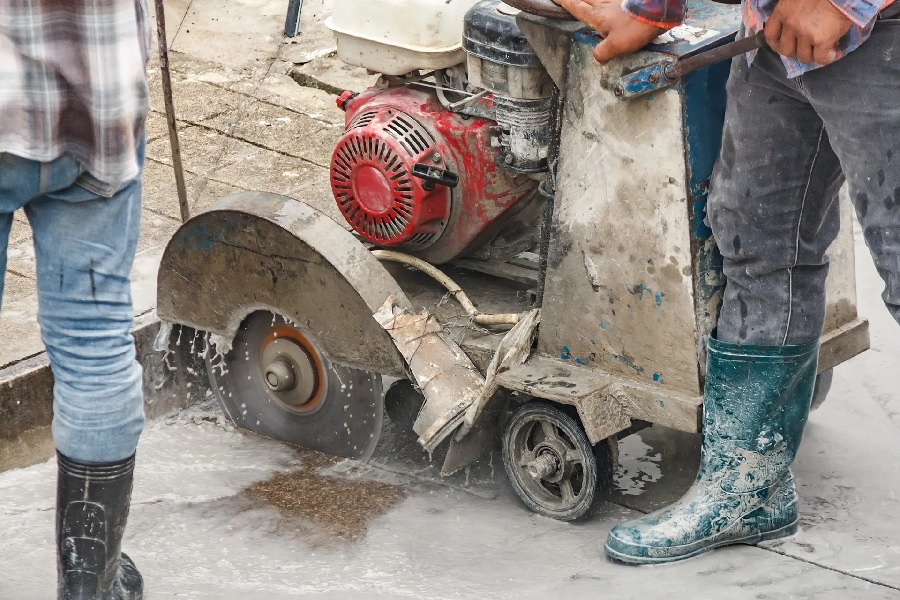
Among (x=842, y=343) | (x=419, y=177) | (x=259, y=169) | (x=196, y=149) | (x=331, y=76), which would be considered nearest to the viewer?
(x=842, y=343)

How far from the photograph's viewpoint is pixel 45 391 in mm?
3334

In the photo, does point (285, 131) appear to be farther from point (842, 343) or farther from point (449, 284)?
point (842, 343)

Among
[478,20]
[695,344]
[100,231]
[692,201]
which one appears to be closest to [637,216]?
[692,201]

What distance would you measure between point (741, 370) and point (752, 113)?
1.71ft

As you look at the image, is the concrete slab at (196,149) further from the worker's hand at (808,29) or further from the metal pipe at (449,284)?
the worker's hand at (808,29)

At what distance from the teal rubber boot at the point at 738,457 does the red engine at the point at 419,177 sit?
75 cm

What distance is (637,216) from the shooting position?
2662mm

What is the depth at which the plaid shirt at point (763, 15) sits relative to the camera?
2113 mm

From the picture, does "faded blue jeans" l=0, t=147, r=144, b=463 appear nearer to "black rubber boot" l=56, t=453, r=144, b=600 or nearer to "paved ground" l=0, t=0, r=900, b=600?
"black rubber boot" l=56, t=453, r=144, b=600

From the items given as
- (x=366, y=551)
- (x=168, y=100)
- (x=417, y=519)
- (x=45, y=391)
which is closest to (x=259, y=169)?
(x=168, y=100)

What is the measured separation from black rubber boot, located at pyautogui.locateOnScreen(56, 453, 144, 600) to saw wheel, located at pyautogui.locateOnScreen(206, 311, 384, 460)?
0.91 metres

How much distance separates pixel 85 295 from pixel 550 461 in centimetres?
116

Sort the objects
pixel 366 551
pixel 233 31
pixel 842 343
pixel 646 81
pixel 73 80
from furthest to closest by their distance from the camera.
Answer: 1. pixel 233 31
2. pixel 842 343
3. pixel 366 551
4. pixel 646 81
5. pixel 73 80

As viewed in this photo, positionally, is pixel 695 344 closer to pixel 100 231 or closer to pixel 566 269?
pixel 566 269
